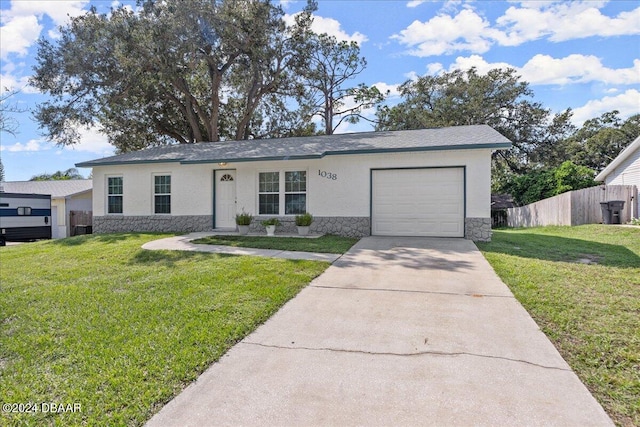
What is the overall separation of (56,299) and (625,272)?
9.16 meters

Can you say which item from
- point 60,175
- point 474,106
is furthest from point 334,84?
point 60,175

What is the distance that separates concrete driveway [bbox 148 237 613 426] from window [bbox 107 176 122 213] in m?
12.0

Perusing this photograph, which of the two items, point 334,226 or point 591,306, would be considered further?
point 334,226

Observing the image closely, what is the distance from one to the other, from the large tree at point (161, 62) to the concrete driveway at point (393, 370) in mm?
15901

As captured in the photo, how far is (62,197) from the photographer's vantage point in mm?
22094

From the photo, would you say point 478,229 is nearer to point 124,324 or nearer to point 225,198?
point 225,198

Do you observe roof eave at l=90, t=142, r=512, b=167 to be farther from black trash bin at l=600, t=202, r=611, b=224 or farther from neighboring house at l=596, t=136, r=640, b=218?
neighboring house at l=596, t=136, r=640, b=218

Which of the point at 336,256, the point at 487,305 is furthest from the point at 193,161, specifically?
the point at 487,305

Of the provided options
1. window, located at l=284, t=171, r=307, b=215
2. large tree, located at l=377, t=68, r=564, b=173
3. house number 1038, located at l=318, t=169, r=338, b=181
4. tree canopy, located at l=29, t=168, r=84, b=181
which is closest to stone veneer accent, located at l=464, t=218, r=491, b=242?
house number 1038, located at l=318, t=169, r=338, b=181

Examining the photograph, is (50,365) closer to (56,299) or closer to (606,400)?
(56,299)

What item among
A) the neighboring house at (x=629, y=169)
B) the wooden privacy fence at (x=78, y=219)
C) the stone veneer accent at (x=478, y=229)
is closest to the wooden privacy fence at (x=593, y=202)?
the neighboring house at (x=629, y=169)

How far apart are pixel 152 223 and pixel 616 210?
19.2m

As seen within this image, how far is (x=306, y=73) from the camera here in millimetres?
21016

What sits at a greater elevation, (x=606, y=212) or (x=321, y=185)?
(x=321, y=185)
